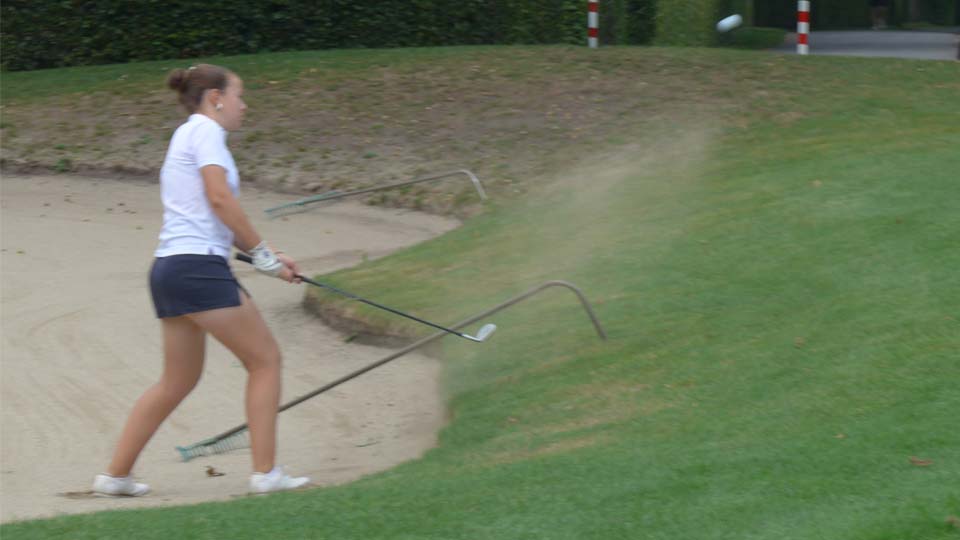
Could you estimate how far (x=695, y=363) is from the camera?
5977 mm

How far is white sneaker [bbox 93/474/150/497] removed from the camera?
530cm

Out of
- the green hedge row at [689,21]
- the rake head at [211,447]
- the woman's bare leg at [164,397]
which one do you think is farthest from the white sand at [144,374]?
the green hedge row at [689,21]

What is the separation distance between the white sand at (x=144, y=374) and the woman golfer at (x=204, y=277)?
0.34 meters

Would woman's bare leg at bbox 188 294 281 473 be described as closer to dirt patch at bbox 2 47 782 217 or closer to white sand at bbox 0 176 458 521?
white sand at bbox 0 176 458 521

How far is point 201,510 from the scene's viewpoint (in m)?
4.65

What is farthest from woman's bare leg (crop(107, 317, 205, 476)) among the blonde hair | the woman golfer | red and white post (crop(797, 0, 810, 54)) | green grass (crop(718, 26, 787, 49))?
green grass (crop(718, 26, 787, 49))

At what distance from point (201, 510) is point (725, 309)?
3.06 metres

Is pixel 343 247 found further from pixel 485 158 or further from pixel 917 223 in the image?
pixel 917 223

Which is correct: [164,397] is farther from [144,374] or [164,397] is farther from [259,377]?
[144,374]

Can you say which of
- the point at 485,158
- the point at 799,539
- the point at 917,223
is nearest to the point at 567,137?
the point at 485,158

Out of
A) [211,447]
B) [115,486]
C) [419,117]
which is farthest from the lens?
[419,117]

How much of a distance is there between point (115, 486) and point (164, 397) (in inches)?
16.5

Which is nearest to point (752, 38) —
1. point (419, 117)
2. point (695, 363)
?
point (419, 117)

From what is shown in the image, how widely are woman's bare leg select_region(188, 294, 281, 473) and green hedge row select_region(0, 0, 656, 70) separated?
13733 mm
